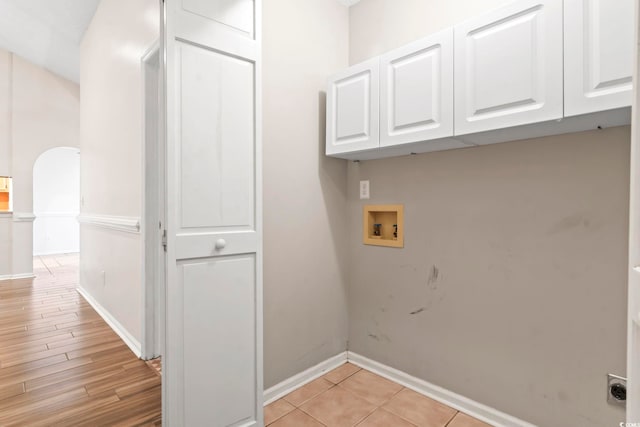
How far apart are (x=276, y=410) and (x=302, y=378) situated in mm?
293

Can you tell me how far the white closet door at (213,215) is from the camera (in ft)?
4.58

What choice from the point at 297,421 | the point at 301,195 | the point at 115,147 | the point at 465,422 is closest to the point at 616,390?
the point at 465,422

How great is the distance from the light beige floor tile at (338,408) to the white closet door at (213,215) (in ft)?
1.13

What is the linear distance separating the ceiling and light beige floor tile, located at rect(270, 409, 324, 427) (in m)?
4.18

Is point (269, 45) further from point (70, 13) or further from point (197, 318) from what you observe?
point (70, 13)

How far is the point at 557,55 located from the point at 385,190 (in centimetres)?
112

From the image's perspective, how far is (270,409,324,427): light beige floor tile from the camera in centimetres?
172

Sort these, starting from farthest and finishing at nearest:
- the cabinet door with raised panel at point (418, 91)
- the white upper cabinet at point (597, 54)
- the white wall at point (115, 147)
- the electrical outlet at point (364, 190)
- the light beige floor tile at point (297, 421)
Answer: the white wall at point (115, 147) < the electrical outlet at point (364, 190) < the light beige floor tile at point (297, 421) < the cabinet door with raised panel at point (418, 91) < the white upper cabinet at point (597, 54)

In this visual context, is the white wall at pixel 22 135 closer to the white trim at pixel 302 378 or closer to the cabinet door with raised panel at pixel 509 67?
the white trim at pixel 302 378

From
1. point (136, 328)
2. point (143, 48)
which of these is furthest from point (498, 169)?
point (136, 328)

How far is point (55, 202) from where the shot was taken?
7633mm

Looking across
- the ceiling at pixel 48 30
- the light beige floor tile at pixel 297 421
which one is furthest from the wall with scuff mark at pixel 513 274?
the ceiling at pixel 48 30

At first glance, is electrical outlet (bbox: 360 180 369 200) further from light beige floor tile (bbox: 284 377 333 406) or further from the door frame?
the door frame

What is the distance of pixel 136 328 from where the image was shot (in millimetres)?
2553
